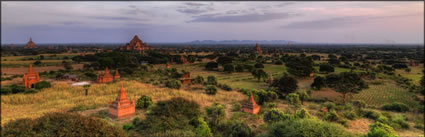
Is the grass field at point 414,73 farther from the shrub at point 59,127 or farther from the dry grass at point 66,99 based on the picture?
the shrub at point 59,127

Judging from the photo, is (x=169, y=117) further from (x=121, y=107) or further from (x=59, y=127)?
(x=59, y=127)

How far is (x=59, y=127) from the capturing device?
9.13 metres

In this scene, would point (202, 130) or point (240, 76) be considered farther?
point (240, 76)

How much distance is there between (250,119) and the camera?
1525 cm

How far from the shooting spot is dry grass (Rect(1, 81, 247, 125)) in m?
15.7

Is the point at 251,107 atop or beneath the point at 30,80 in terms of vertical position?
beneath

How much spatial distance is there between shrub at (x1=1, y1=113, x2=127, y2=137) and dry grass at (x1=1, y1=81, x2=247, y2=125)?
6.12 m

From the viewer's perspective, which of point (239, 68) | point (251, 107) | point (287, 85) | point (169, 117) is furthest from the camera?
point (239, 68)

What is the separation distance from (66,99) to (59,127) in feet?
39.3

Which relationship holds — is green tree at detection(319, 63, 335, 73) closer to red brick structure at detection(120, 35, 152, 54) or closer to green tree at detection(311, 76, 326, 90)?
green tree at detection(311, 76, 326, 90)

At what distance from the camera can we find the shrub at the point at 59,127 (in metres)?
8.65

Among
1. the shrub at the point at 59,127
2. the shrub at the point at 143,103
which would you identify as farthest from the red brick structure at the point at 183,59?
the shrub at the point at 59,127

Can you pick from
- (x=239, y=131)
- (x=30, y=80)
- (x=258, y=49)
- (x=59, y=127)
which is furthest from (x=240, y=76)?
(x=59, y=127)

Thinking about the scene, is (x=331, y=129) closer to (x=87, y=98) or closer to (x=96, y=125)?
(x=96, y=125)
